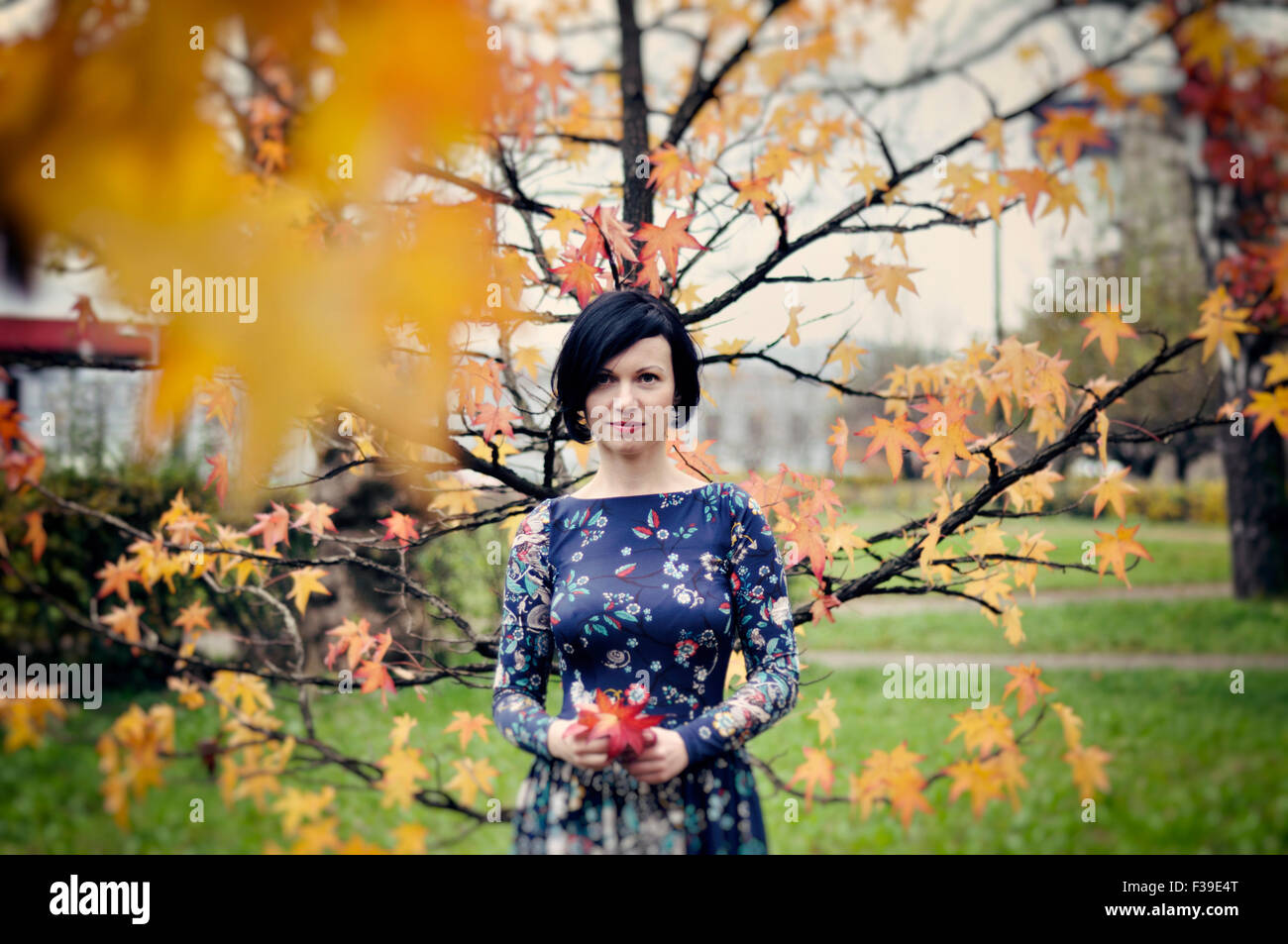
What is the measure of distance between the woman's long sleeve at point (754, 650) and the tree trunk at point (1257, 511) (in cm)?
613

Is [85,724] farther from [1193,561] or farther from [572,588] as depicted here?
[1193,561]

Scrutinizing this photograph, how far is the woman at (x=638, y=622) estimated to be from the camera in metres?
1.25

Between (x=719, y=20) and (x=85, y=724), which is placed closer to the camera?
(x=719, y=20)

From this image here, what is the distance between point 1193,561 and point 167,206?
33.4ft

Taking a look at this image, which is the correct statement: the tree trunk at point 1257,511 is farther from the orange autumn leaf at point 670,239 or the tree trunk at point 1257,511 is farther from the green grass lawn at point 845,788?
the orange autumn leaf at point 670,239

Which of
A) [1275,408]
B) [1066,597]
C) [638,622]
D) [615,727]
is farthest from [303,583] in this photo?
[1066,597]

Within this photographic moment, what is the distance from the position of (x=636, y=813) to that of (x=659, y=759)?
0.22m

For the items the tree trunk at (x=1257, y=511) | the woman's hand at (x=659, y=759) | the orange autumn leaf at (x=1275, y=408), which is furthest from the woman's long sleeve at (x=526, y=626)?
the tree trunk at (x=1257, y=511)

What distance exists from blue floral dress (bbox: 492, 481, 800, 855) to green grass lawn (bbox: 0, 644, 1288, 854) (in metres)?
1.17

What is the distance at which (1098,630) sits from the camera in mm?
6191

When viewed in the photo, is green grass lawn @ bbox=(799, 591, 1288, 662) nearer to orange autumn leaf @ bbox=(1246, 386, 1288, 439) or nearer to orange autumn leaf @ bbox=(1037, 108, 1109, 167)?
orange autumn leaf @ bbox=(1246, 386, 1288, 439)

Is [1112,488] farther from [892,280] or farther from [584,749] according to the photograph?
[584,749]

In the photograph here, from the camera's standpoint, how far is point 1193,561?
8500 mm
